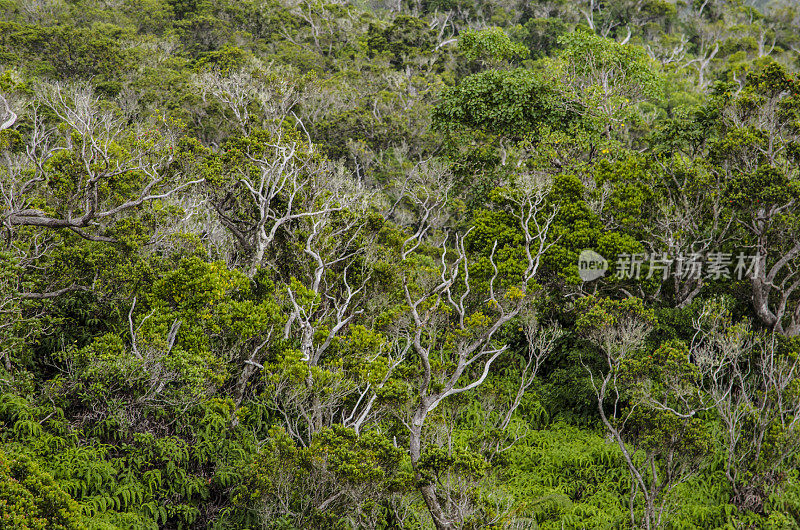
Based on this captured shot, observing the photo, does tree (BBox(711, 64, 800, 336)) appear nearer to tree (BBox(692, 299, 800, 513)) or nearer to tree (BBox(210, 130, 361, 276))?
tree (BBox(692, 299, 800, 513))

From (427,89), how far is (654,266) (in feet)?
68.5

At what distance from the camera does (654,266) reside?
47.4 ft

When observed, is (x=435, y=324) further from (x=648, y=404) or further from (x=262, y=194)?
(x=262, y=194)

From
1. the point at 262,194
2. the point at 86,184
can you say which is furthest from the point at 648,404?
the point at 86,184

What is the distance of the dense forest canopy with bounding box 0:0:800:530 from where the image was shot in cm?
957

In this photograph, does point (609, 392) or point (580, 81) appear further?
point (580, 81)

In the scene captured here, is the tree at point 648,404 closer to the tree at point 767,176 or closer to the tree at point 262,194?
the tree at point 767,176

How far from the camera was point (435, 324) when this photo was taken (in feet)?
47.1

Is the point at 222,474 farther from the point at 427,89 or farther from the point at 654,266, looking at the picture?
the point at 427,89

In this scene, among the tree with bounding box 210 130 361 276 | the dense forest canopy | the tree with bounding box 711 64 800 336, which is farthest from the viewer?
the tree with bounding box 210 130 361 276

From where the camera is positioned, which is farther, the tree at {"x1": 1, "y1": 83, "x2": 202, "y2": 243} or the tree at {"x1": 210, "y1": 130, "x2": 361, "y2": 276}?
the tree at {"x1": 210, "y1": 130, "x2": 361, "y2": 276}

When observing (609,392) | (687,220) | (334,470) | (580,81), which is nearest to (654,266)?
(687,220)

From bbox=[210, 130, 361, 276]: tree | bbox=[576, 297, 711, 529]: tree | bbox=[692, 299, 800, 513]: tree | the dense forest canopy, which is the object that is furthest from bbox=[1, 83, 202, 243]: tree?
bbox=[692, 299, 800, 513]: tree

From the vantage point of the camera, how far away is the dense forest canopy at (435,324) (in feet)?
31.4
